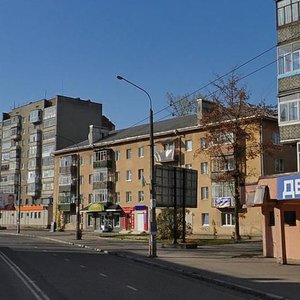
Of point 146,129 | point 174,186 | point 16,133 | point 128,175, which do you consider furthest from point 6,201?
point 174,186

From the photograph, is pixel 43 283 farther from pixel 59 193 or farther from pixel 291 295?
pixel 59 193

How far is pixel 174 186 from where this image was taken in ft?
121

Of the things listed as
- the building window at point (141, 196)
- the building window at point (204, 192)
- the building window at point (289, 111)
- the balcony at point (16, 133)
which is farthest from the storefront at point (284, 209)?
the balcony at point (16, 133)

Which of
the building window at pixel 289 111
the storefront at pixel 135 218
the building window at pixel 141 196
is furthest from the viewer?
the building window at pixel 141 196

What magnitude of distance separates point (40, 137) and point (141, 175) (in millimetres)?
45149

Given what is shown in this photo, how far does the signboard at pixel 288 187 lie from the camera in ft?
66.5

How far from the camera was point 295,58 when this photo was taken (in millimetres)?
27359

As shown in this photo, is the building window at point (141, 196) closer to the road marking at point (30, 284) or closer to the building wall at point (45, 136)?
the building wall at point (45, 136)

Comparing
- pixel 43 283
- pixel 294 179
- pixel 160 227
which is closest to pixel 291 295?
pixel 43 283

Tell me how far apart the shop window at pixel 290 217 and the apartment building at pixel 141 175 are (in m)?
22.2

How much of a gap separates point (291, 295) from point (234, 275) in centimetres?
510

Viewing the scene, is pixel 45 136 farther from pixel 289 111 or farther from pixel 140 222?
pixel 289 111

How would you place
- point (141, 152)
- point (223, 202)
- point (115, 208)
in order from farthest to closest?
1. point (115, 208)
2. point (141, 152)
3. point (223, 202)

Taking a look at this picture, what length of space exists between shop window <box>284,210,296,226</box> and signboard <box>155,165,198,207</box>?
40.0ft
